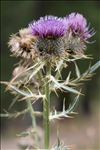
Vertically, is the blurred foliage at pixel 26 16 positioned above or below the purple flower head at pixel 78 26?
above

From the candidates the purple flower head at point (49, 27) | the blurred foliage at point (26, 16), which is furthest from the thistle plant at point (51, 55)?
the blurred foliage at point (26, 16)

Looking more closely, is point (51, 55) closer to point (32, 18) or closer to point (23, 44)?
point (23, 44)

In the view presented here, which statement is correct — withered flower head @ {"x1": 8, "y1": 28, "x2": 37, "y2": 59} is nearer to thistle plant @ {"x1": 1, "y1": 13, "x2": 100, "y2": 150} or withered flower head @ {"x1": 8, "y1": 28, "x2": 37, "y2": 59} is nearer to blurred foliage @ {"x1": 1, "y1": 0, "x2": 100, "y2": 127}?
thistle plant @ {"x1": 1, "y1": 13, "x2": 100, "y2": 150}

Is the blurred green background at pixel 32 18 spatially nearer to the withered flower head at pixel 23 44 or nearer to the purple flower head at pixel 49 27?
the withered flower head at pixel 23 44

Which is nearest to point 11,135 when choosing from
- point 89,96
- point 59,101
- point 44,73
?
point 59,101

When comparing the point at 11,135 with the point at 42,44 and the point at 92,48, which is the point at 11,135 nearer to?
the point at 92,48

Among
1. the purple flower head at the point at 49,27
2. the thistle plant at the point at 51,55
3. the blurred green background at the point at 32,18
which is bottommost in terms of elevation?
the thistle plant at the point at 51,55

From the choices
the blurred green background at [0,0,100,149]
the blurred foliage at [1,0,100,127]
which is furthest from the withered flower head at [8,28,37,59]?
the blurred foliage at [1,0,100,127]
